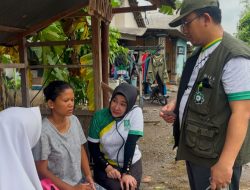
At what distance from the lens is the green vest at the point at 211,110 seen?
1.99 m

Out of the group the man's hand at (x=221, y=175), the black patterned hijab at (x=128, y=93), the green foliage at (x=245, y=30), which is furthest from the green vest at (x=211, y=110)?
the green foliage at (x=245, y=30)

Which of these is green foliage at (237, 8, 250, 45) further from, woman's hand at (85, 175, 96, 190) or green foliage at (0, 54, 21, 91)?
woman's hand at (85, 175, 96, 190)

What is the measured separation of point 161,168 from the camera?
504cm

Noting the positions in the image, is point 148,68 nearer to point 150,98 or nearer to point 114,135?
point 150,98

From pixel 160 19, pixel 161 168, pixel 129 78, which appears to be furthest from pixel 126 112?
pixel 160 19

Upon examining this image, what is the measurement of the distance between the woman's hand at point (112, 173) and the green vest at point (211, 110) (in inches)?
36.2

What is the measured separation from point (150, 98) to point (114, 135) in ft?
28.4

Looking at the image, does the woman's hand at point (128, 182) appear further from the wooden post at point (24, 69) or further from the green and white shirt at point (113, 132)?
the wooden post at point (24, 69)

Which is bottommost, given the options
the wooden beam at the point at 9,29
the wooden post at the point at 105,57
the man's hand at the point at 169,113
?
the man's hand at the point at 169,113

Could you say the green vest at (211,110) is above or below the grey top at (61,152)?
above

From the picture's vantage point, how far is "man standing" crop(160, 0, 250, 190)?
1.89 metres

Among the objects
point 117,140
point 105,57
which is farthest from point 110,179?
point 105,57

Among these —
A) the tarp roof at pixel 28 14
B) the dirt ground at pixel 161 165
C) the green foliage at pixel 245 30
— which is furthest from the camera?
→ the green foliage at pixel 245 30

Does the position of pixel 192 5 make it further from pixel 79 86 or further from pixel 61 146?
pixel 79 86
